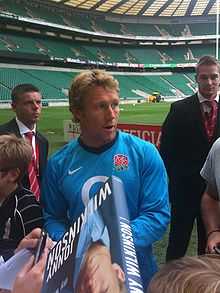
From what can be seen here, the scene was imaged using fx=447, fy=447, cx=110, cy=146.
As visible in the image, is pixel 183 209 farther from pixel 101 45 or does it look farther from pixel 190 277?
pixel 101 45

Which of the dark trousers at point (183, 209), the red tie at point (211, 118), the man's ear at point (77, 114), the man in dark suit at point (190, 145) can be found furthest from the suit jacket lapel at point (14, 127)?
the man's ear at point (77, 114)

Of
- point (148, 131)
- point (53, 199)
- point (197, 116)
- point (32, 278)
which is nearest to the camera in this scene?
point (32, 278)

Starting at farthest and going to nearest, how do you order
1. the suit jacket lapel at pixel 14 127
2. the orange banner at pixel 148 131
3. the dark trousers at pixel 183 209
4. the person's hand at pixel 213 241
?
1. the orange banner at pixel 148 131
2. the suit jacket lapel at pixel 14 127
3. the dark trousers at pixel 183 209
4. the person's hand at pixel 213 241

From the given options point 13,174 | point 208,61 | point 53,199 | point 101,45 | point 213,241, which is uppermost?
point 101,45

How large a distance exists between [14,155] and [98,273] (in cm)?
147

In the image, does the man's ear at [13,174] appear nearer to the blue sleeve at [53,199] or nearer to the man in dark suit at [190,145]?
the blue sleeve at [53,199]

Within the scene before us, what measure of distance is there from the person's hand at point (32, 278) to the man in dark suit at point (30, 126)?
243cm

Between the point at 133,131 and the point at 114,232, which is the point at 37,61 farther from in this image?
the point at 114,232

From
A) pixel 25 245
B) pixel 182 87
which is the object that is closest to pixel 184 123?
pixel 25 245

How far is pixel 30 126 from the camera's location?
409cm

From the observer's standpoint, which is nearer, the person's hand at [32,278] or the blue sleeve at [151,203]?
the person's hand at [32,278]

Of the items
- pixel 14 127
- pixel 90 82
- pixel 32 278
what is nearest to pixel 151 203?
pixel 90 82

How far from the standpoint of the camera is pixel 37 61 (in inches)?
1727

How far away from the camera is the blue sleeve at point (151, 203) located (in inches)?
71.7
